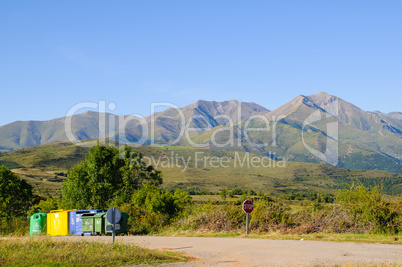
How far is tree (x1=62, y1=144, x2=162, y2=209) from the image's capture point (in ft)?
170

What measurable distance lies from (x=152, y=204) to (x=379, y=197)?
90.9 ft

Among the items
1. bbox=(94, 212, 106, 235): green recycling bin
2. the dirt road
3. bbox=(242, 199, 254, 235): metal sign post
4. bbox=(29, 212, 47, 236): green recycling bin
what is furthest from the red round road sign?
bbox=(29, 212, 47, 236): green recycling bin

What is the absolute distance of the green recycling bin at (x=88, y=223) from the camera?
93.0ft

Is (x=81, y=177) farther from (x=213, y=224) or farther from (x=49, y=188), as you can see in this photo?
(x=49, y=188)

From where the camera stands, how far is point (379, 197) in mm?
20203

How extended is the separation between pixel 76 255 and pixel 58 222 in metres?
19.4

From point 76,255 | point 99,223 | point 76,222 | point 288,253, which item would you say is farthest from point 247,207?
point 76,222

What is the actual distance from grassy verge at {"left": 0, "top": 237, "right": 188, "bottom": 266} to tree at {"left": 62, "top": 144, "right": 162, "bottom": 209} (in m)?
37.1

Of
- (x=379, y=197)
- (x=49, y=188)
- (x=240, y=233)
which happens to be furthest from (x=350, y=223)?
(x=49, y=188)

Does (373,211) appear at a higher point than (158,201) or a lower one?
higher

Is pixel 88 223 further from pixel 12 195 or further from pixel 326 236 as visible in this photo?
pixel 12 195

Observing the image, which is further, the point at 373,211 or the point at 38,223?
the point at 38,223

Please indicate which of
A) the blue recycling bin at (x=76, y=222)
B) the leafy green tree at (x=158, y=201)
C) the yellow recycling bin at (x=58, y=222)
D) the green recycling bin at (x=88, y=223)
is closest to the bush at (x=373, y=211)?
the green recycling bin at (x=88, y=223)

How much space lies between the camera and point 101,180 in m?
52.7
